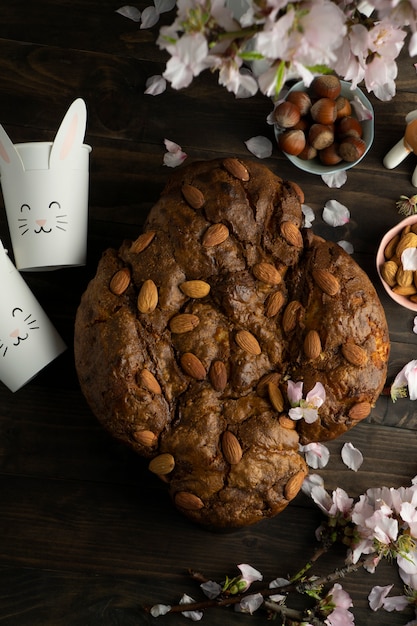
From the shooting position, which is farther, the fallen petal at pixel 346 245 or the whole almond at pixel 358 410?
the fallen petal at pixel 346 245

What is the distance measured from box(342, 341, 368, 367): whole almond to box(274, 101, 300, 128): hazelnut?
1.80ft

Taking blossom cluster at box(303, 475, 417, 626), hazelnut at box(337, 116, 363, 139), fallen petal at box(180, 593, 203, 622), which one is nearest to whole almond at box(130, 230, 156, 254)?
hazelnut at box(337, 116, 363, 139)

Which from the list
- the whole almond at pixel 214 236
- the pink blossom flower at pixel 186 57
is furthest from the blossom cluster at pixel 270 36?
the whole almond at pixel 214 236

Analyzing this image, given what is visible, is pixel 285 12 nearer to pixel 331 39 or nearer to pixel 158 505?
pixel 331 39

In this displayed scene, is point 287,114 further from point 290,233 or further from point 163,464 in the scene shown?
point 163,464

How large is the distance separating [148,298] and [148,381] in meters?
0.16

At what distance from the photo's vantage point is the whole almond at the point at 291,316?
1332mm

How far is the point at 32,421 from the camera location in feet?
5.14

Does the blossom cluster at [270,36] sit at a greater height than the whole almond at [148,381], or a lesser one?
greater

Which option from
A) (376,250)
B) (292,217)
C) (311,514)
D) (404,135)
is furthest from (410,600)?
(404,135)

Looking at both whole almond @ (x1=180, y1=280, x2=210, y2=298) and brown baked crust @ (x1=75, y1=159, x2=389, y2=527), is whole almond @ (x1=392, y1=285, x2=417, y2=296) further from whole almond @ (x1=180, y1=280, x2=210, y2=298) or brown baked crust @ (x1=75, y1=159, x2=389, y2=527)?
whole almond @ (x1=180, y1=280, x2=210, y2=298)

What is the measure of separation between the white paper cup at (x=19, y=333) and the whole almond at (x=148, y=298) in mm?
246

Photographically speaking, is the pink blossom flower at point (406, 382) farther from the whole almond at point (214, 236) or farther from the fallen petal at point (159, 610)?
the fallen petal at point (159, 610)

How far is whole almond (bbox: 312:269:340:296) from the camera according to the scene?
131 centimetres
